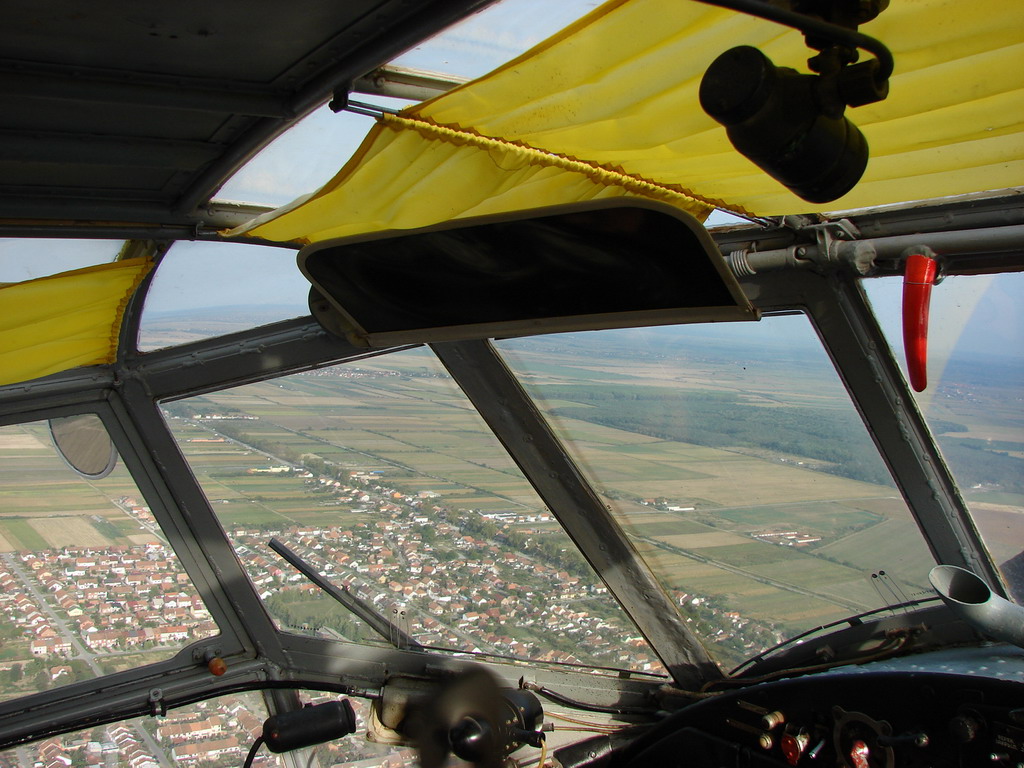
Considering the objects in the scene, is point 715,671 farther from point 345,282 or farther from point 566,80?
point 566,80

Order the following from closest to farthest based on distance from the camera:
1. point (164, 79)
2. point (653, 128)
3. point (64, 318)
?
point (164, 79)
point (653, 128)
point (64, 318)

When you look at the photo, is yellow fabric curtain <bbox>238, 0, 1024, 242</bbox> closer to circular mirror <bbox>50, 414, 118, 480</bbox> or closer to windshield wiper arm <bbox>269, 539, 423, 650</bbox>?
circular mirror <bbox>50, 414, 118, 480</bbox>

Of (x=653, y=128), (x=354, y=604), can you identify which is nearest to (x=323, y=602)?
(x=354, y=604)

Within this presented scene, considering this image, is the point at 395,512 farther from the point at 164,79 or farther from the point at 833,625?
the point at 164,79

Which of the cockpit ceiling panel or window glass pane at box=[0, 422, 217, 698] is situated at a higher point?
the cockpit ceiling panel

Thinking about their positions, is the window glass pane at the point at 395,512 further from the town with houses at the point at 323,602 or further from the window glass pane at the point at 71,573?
the window glass pane at the point at 71,573

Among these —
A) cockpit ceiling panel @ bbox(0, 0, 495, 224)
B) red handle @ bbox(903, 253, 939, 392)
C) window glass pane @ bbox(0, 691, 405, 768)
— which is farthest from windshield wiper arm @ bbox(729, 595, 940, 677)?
cockpit ceiling panel @ bbox(0, 0, 495, 224)
